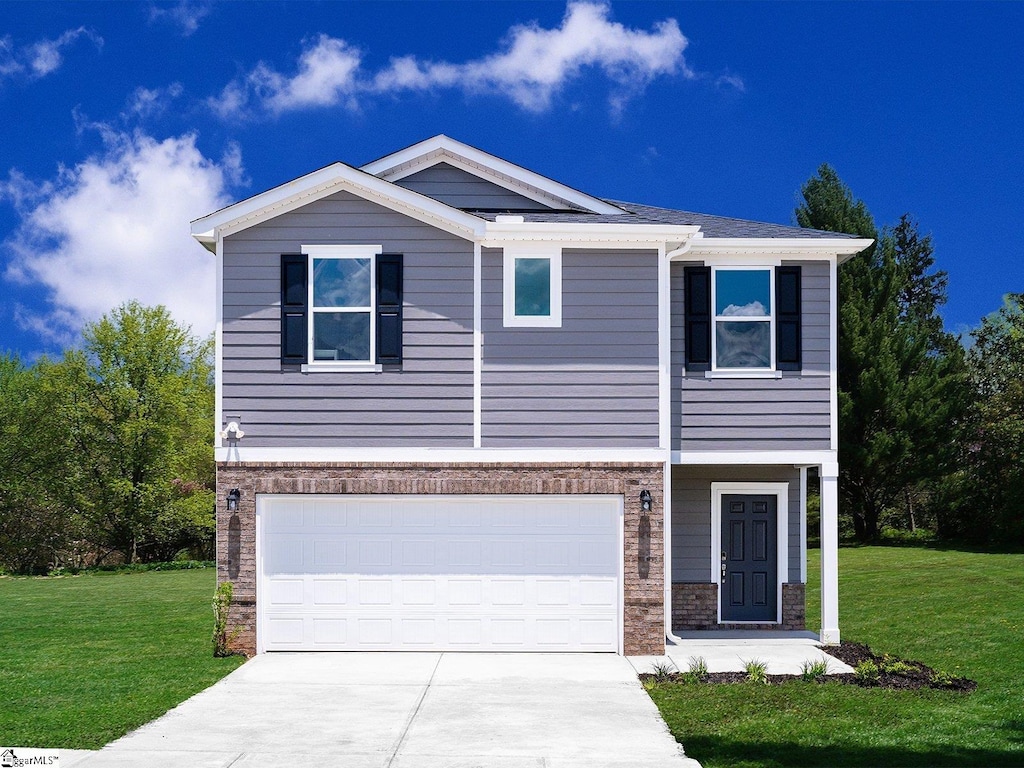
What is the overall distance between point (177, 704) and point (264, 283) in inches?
209

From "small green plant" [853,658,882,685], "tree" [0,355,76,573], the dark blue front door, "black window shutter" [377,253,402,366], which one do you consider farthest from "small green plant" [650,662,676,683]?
"tree" [0,355,76,573]

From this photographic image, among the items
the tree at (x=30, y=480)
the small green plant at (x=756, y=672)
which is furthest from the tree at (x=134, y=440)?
the small green plant at (x=756, y=672)

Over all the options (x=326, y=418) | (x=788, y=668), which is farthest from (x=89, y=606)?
(x=788, y=668)

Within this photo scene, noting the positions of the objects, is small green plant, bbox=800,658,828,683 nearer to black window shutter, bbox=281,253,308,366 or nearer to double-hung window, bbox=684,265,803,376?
double-hung window, bbox=684,265,803,376

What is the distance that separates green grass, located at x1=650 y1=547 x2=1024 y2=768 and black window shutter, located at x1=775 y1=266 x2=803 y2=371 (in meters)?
3.96

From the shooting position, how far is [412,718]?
9703mm

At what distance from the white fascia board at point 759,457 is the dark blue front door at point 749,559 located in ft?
5.93

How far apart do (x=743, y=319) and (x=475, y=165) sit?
4277 millimetres

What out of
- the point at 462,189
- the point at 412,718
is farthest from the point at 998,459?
the point at 412,718

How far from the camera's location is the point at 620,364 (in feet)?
43.7

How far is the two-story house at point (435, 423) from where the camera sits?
13.2 meters

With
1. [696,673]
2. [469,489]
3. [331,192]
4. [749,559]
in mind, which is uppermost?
[331,192]

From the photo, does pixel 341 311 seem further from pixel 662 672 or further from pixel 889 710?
pixel 889 710

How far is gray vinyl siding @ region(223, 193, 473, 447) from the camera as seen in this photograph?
13211mm
